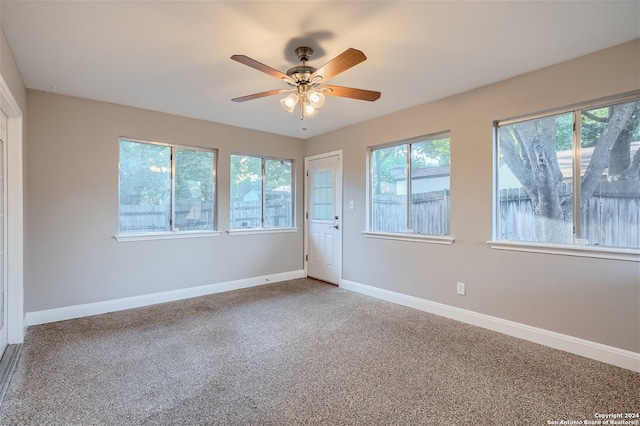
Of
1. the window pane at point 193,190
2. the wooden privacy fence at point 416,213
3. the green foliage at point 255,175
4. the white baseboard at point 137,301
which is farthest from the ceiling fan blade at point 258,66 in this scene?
the white baseboard at point 137,301

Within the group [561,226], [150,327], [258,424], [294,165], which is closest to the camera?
[258,424]

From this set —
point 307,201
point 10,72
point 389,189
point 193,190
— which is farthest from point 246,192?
point 10,72

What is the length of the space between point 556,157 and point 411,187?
1.51 metres

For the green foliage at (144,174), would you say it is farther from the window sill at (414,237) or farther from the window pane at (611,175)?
the window pane at (611,175)

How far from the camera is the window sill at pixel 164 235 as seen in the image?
3.70 metres

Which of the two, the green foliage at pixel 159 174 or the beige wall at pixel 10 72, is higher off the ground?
the beige wall at pixel 10 72

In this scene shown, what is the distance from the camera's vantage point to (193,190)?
432cm

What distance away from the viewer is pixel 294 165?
5.38 meters

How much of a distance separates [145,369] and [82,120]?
2.80 m

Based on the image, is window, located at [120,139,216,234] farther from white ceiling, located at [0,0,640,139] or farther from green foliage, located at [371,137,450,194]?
green foliage, located at [371,137,450,194]

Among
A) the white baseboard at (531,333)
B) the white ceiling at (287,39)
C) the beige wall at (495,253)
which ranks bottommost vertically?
the white baseboard at (531,333)

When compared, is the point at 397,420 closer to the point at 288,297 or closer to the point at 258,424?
the point at 258,424

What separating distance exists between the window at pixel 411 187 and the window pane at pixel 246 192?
1799 mm

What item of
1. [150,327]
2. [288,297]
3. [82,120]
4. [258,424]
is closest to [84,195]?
[82,120]
